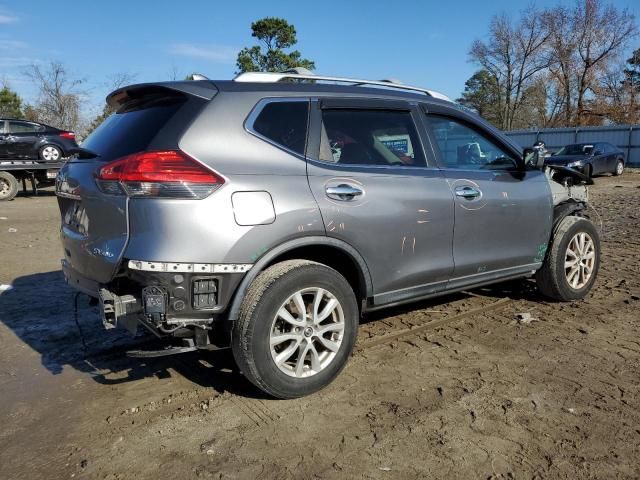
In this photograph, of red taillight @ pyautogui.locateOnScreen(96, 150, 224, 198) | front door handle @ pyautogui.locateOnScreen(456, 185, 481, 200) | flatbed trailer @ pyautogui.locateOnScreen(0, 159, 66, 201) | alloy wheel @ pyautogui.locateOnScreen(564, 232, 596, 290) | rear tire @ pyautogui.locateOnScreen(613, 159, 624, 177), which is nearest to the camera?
red taillight @ pyautogui.locateOnScreen(96, 150, 224, 198)

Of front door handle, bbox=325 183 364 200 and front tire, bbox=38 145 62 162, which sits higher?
front tire, bbox=38 145 62 162

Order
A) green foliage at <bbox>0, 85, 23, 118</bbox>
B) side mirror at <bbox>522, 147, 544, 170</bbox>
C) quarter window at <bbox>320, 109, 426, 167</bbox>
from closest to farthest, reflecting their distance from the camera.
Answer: quarter window at <bbox>320, 109, 426, 167</bbox>
side mirror at <bbox>522, 147, 544, 170</bbox>
green foliage at <bbox>0, 85, 23, 118</bbox>

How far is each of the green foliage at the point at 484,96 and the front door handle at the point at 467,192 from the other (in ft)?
156

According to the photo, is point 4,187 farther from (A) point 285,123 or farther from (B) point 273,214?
(B) point 273,214

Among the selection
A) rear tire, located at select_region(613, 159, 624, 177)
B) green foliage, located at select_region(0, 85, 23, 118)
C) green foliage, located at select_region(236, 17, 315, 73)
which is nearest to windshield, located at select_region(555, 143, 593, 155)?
rear tire, located at select_region(613, 159, 624, 177)

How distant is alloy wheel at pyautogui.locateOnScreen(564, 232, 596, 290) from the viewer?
5.11 meters

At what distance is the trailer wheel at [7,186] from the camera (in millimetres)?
14984

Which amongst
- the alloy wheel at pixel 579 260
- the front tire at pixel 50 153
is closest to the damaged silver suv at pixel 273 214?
the alloy wheel at pixel 579 260

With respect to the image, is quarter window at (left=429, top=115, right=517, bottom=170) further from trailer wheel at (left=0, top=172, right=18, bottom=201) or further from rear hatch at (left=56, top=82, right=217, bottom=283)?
trailer wheel at (left=0, top=172, right=18, bottom=201)

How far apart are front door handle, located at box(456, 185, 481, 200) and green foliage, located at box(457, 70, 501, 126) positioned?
47.6 meters

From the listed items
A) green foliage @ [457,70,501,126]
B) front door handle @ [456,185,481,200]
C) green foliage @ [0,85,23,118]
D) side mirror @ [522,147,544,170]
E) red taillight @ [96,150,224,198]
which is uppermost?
green foliage @ [457,70,501,126]

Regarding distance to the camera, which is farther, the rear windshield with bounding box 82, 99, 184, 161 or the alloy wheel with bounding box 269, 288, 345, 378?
the alloy wheel with bounding box 269, 288, 345, 378

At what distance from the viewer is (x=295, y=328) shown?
128 inches

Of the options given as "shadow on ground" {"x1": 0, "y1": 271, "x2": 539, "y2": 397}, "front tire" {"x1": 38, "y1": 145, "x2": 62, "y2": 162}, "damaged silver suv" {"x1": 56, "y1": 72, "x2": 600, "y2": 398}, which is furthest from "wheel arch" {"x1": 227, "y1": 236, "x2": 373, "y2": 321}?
"front tire" {"x1": 38, "y1": 145, "x2": 62, "y2": 162}
